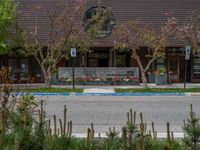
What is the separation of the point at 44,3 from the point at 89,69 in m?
6.50

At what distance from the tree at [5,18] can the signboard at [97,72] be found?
491cm

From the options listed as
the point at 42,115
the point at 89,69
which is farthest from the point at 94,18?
the point at 42,115

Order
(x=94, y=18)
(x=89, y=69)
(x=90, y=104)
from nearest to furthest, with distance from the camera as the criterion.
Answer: (x=90, y=104)
(x=94, y=18)
(x=89, y=69)

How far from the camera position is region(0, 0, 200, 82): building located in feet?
120

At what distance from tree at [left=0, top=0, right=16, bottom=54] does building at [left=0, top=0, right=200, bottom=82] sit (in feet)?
18.5

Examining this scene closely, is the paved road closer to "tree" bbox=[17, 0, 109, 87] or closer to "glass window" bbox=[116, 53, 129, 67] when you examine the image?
"tree" bbox=[17, 0, 109, 87]

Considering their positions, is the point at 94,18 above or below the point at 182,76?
above

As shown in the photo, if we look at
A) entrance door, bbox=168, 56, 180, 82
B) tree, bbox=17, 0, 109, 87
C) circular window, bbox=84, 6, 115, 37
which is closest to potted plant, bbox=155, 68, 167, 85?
entrance door, bbox=168, 56, 180, 82

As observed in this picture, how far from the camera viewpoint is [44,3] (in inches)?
1430

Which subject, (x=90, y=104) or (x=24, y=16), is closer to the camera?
(x=90, y=104)

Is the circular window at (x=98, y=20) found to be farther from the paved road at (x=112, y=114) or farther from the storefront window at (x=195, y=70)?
the paved road at (x=112, y=114)

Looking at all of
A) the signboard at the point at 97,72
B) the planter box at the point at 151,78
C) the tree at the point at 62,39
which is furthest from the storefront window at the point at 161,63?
the tree at the point at 62,39

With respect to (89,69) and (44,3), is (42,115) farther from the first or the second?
(44,3)

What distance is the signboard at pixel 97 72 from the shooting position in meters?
33.8
